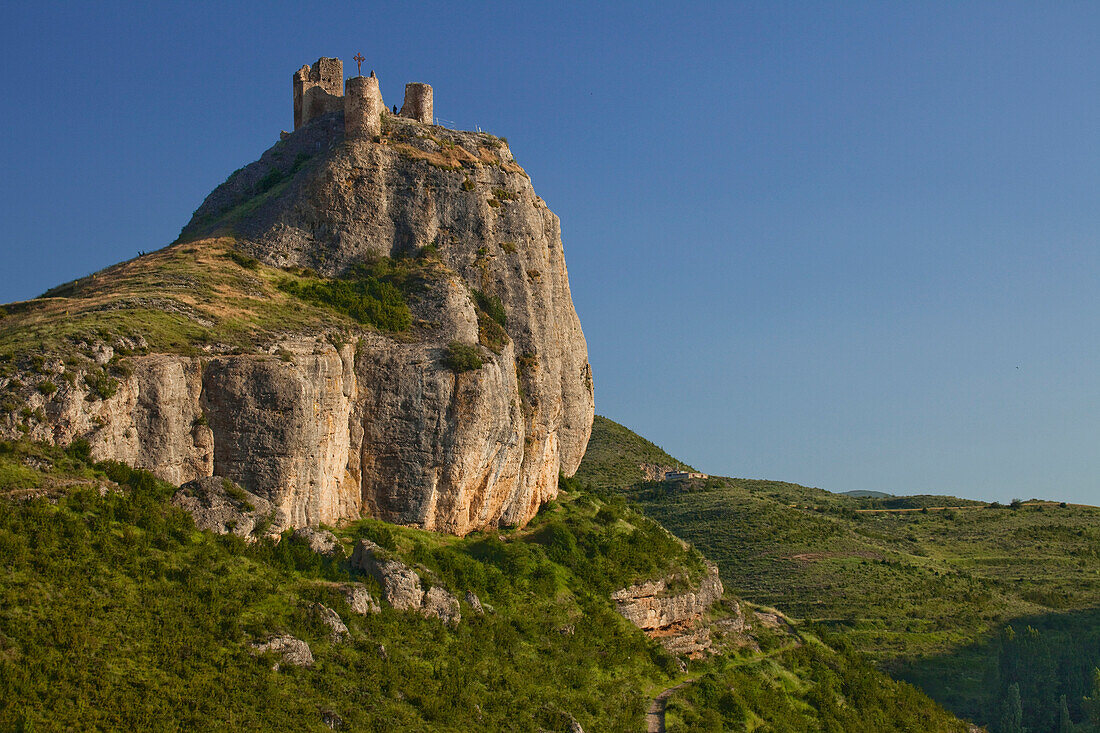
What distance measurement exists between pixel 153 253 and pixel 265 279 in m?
6.32

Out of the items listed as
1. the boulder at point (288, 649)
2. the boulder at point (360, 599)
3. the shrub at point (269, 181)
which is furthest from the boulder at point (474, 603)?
the shrub at point (269, 181)

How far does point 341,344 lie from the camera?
38281 millimetres

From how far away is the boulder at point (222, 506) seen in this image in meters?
30.5

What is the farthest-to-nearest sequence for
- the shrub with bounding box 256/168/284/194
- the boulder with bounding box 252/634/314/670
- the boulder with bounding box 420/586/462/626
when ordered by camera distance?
the shrub with bounding box 256/168/284/194 < the boulder with bounding box 420/586/462/626 < the boulder with bounding box 252/634/314/670

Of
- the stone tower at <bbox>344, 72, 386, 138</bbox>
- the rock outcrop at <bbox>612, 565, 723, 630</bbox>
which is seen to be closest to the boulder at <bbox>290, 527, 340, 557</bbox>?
the rock outcrop at <bbox>612, 565, 723, 630</bbox>

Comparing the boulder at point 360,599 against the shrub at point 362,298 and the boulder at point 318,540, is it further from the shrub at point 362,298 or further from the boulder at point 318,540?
the shrub at point 362,298

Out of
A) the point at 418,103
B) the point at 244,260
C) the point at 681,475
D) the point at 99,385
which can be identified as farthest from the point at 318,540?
the point at 681,475

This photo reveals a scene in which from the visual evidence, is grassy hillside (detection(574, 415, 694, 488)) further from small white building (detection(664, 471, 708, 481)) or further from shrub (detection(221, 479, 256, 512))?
shrub (detection(221, 479, 256, 512))

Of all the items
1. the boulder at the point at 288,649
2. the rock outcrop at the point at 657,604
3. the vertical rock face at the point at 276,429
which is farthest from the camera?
the rock outcrop at the point at 657,604

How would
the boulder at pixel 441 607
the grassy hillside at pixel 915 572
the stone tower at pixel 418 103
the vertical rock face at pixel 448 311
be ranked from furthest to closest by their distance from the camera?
the grassy hillside at pixel 915 572 < the stone tower at pixel 418 103 < the vertical rock face at pixel 448 311 < the boulder at pixel 441 607

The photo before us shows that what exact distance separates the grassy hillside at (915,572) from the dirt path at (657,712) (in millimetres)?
26918

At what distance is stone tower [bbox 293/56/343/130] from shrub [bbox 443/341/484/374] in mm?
17938

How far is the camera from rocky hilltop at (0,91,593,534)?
31.2m

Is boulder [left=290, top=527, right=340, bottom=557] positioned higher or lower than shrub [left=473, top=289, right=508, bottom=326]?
lower
